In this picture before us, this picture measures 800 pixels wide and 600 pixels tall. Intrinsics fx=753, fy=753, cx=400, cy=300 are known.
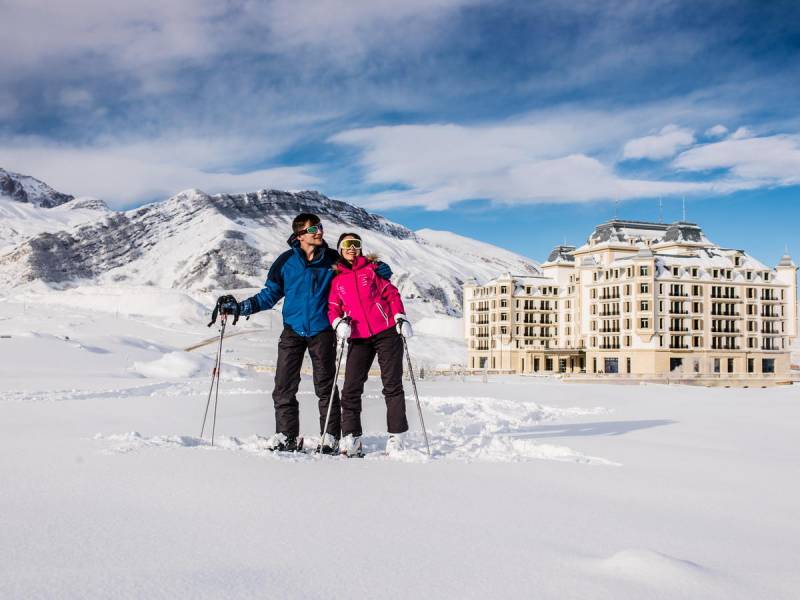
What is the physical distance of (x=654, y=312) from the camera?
68.0 metres

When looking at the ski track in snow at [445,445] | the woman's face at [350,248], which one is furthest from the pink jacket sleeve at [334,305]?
the ski track in snow at [445,445]

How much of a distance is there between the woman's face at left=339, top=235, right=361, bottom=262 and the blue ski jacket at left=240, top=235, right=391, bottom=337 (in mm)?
160

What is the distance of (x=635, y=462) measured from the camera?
24.0ft

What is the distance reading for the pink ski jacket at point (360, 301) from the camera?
8008 millimetres

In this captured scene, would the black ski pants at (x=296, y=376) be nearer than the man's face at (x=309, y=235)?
Yes

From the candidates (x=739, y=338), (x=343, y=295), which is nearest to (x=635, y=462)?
(x=343, y=295)

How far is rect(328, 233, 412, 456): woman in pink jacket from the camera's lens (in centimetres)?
794

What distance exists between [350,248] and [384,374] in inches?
54.8

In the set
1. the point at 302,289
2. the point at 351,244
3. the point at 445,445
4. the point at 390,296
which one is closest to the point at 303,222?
the point at 351,244

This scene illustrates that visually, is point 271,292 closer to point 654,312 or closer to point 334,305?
point 334,305

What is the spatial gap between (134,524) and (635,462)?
198 inches

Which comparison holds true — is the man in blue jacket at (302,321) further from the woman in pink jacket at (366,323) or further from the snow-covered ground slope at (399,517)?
the snow-covered ground slope at (399,517)

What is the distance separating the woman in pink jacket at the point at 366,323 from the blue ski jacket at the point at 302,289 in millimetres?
120

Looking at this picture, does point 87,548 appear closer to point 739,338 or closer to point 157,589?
point 157,589
